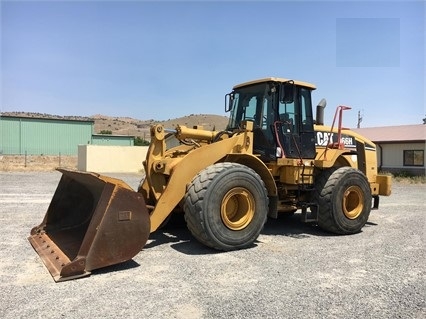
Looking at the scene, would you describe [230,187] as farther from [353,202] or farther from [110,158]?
[110,158]

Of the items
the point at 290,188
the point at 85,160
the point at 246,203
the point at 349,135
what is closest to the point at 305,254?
the point at 246,203

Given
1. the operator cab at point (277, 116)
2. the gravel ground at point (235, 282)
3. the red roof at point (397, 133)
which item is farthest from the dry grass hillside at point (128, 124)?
the gravel ground at point (235, 282)

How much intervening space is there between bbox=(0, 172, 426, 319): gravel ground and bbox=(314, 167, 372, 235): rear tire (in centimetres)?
37

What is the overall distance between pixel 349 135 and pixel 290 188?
2.25 meters

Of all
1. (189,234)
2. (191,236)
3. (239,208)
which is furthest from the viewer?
(189,234)

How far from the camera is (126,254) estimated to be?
17.4 feet

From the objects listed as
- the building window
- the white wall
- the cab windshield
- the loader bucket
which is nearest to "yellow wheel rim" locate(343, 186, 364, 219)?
the cab windshield

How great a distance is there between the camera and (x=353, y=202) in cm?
848

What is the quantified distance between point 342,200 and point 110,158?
28.4 m

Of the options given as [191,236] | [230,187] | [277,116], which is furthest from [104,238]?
[277,116]

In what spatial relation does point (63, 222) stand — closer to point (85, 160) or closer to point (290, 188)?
point (290, 188)

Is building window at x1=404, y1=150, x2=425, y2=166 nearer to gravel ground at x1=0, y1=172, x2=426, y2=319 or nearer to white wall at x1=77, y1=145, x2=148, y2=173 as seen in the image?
white wall at x1=77, y1=145, x2=148, y2=173

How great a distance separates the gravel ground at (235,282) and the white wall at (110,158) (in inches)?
1044

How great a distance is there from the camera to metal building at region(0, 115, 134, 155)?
47281 mm
